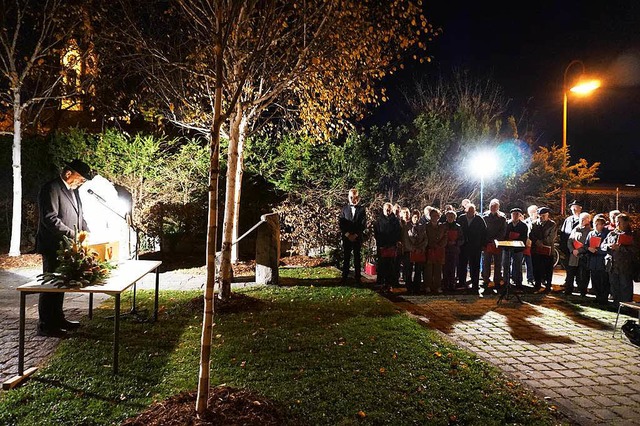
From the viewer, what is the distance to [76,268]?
4.78 m

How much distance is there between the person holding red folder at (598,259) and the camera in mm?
9125

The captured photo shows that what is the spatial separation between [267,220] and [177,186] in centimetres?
596

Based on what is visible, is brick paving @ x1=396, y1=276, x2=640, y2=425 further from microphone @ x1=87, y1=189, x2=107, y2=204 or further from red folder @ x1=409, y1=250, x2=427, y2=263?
microphone @ x1=87, y1=189, x2=107, y2=204

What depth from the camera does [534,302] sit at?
9117 millimetres

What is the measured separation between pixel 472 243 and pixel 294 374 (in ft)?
22.0

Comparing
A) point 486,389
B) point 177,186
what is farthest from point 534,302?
point 177,186

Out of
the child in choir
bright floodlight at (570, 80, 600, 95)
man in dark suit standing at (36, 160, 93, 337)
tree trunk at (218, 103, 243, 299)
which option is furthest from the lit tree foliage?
bright floodlight at (570, 80, 600, 95)

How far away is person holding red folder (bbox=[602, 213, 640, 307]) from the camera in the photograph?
855 cm

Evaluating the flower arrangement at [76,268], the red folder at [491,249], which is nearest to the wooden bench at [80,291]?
the flower arrangement at [76,268]

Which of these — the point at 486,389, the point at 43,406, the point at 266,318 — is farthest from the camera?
A: the point at 266,318

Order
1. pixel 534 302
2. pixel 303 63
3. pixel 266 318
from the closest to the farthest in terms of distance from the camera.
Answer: pixel 266 318, pixel 303 63, pixel 534 302

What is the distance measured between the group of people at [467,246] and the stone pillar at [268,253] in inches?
60.9

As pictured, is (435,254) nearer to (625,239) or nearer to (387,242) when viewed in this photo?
(387,242)

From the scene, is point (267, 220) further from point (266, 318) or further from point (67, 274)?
point (67, 274)
